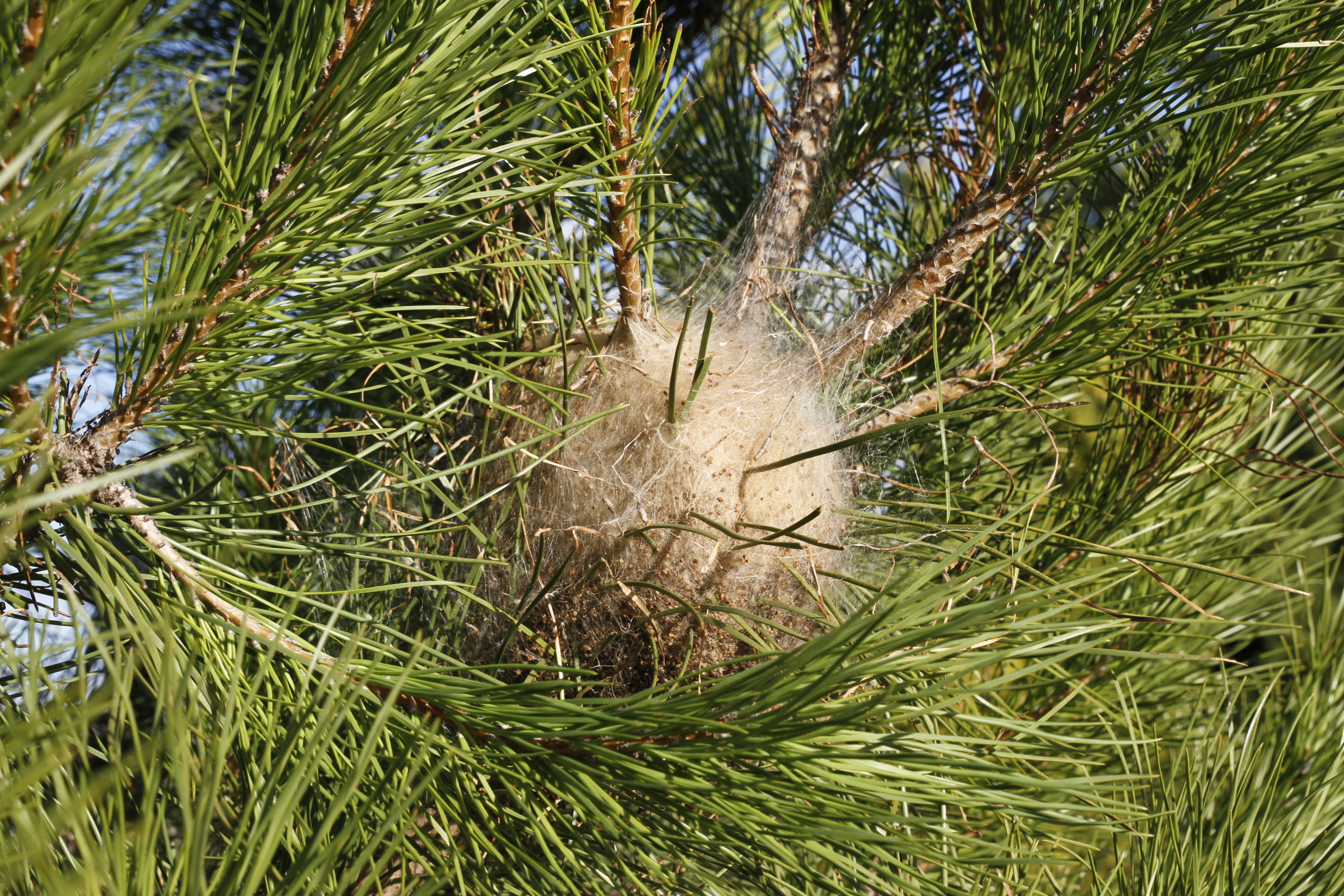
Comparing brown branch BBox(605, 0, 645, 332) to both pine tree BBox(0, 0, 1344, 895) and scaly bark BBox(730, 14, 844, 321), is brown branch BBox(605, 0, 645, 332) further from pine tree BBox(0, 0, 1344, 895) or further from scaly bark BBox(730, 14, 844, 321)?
scaly bark BBox(730, 14, 844, 321)

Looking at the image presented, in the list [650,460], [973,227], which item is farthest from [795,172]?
[650,460]

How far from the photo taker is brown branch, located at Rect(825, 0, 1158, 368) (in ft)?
2.11

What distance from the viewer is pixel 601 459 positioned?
2.41 feet

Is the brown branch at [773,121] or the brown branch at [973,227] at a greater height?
the brown branch at [773,121]

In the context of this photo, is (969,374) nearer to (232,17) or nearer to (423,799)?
(423,799)

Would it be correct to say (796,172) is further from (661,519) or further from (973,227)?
(661,519)

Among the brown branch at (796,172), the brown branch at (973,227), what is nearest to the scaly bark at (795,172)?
the brown branch at (796,172)

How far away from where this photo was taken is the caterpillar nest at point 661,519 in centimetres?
69

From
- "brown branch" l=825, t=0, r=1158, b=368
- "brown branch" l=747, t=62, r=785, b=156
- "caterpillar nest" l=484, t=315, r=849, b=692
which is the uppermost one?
"brown branch" l=747, t=62, r=785, b=156

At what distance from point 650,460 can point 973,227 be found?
33 centimetres

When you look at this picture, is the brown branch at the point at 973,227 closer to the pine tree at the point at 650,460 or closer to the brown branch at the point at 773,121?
the pine tree at the point at 650,460

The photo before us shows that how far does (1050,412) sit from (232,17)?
49.8 inches

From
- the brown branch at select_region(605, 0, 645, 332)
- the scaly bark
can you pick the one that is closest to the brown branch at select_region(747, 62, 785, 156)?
the scaly bark

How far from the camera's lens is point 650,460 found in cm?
72
